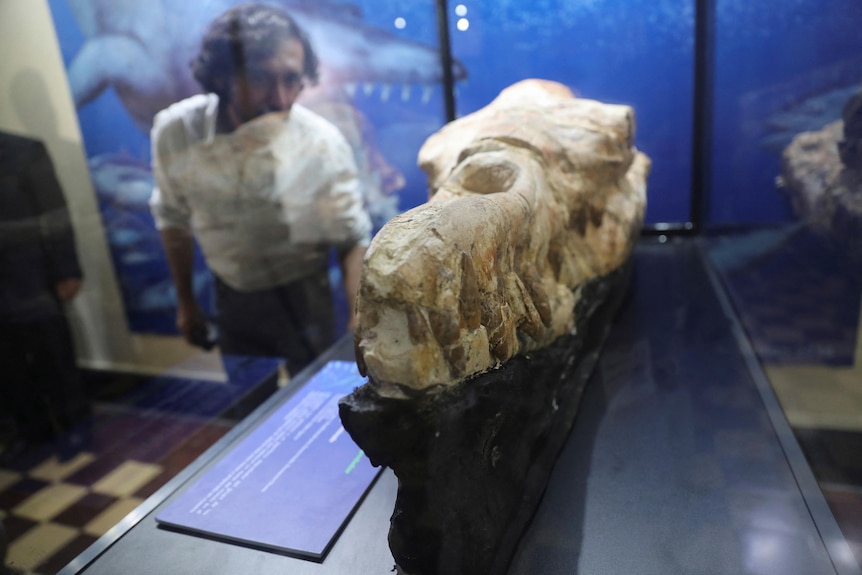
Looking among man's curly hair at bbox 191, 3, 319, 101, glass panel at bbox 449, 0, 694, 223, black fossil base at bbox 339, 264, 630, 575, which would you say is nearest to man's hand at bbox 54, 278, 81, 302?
man's curly hair at bbox 191, 3, 319, 101

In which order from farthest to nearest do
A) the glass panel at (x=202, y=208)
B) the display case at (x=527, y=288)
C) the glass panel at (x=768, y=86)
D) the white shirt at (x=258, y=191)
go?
1. the white shirt at (x=258, y=191)
2. the glass panel at (x=202, y=208)
3. the glass panel at (x=768, y=86)
4. the display case at (x=527, y=288)

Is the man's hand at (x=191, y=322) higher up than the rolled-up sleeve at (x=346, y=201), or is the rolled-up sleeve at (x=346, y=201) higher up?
the rolled-up sleeve at (x=346, y=201)

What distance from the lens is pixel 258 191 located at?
221cm

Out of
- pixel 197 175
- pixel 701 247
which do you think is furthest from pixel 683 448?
pixel 197 175

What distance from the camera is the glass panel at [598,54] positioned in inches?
103

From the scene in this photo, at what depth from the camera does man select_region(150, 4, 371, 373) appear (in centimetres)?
206

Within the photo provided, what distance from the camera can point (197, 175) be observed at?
2.17 m

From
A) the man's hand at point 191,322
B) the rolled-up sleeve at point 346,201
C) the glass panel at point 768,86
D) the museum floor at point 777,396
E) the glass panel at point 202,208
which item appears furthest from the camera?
the man's hand at point 191,322

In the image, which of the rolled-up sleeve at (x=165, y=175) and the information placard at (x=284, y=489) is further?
the rolled-up sleeve at (x=165, y=175)

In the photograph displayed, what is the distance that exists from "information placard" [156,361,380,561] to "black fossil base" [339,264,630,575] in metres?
0.33

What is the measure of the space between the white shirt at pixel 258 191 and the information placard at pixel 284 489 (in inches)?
30.9

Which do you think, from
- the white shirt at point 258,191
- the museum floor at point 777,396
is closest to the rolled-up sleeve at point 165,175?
the white shirt at point 258,191

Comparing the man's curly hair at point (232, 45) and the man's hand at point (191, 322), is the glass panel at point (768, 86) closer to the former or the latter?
the man's curly hair at point (232, 45)

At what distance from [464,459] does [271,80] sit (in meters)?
1.58
